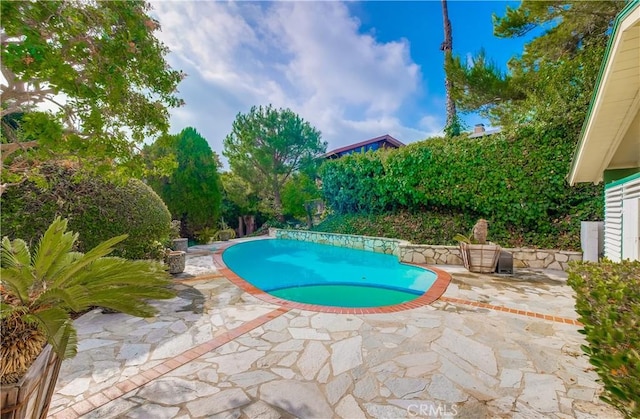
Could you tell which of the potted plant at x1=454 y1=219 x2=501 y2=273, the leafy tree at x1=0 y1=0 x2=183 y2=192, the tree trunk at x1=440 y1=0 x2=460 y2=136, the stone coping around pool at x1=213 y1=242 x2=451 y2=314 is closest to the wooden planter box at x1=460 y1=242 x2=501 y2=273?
the potted plant at x1=454 y1=219 x2=501 y2=273

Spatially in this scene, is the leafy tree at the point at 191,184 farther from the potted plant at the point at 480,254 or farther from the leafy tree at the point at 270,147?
the potted plant at the point at 480,254

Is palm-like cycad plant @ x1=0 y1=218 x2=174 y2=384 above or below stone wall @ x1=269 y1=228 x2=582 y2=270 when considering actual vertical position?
above

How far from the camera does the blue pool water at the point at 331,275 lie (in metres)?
7.41

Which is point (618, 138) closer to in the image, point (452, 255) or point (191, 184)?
point (452, 255)

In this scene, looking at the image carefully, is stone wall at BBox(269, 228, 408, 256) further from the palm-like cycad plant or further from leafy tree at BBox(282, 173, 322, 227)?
the palm-like cycad plant

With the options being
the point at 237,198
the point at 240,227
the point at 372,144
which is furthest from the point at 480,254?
the point at 372,144

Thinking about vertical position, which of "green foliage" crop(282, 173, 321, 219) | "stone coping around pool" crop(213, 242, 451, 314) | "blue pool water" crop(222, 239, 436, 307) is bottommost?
"blue pool water" crop(222, 239, 436, 307)

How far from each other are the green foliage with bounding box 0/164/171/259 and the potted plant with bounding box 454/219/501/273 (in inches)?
343

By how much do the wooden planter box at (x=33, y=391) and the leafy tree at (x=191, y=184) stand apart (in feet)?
49.8

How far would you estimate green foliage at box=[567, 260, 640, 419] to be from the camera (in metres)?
1.61

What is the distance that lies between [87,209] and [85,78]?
335 cm

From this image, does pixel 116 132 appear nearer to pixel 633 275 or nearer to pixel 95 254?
pixel 95 254

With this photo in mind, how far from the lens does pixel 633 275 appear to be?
295cm

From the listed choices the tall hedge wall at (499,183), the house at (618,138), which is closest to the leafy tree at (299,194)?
the tall hedge wall at (499,183)
